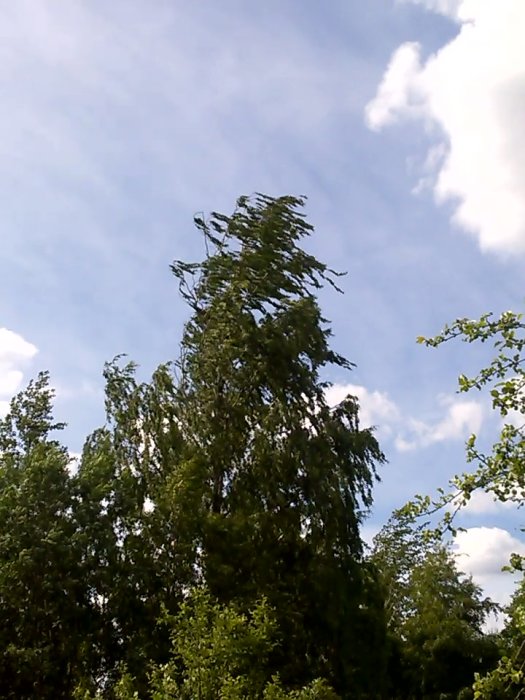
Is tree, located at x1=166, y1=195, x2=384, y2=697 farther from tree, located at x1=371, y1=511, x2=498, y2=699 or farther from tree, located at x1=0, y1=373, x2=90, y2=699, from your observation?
tree, located at x1=371, y1=511, x2=498, y2=699

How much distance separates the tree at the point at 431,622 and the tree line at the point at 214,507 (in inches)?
354

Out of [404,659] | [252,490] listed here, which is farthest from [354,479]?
[404,659]

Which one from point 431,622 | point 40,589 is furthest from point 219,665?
point 431,622

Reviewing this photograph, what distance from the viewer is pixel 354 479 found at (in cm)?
2050

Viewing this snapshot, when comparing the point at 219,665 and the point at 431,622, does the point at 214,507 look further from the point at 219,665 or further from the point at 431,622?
the point at 431,622

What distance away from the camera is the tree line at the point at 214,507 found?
697 inches

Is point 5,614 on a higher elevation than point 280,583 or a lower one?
lower

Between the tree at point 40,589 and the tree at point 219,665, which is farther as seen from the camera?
the tree at point 40,589

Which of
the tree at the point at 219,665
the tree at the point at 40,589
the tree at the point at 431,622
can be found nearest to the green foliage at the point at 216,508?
the tree at the point at 40,589

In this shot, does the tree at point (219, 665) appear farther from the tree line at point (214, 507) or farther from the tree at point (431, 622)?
the tree at point (431, 622)

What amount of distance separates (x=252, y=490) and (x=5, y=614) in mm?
6271

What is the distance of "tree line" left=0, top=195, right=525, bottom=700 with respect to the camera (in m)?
17.7

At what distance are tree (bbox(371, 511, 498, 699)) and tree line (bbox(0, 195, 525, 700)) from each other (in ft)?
29.5

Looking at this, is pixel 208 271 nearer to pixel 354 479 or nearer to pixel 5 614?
pixel 354 479
